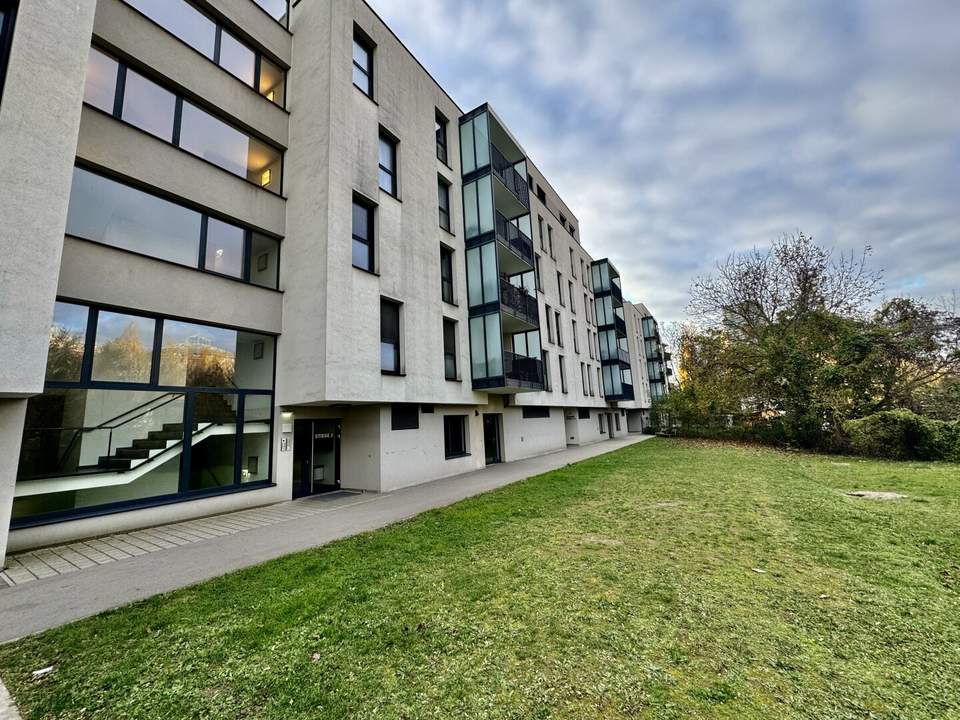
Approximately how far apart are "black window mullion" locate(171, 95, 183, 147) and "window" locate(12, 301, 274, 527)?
14.5 feet

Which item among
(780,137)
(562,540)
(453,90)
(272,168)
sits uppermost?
(453,90)

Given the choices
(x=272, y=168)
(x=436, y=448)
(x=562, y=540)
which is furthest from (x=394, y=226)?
(x=562, y=540)

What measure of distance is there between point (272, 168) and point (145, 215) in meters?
4.03

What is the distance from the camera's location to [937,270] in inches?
772

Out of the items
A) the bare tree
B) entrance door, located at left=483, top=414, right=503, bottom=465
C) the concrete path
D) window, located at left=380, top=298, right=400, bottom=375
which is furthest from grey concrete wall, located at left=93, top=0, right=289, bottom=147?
the bare tree

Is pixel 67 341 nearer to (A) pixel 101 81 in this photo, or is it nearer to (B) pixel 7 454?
(B) pixel 7 454

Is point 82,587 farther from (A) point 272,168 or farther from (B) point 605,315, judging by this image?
(B) point 605,315

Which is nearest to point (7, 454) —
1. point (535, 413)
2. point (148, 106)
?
point (148, 106)

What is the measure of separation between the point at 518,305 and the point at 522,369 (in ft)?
9.34

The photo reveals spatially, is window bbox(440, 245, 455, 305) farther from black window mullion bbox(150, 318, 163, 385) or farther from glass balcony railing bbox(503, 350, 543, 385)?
black window mullion bbox(150, 318, 163, 385)

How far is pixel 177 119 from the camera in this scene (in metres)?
9.28

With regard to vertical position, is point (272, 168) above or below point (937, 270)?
above

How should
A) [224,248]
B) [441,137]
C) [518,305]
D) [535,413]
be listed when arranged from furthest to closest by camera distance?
[535,413]
[518,305]
[441,137]
[224,248]

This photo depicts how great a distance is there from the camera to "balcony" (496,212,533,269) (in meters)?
16.5
